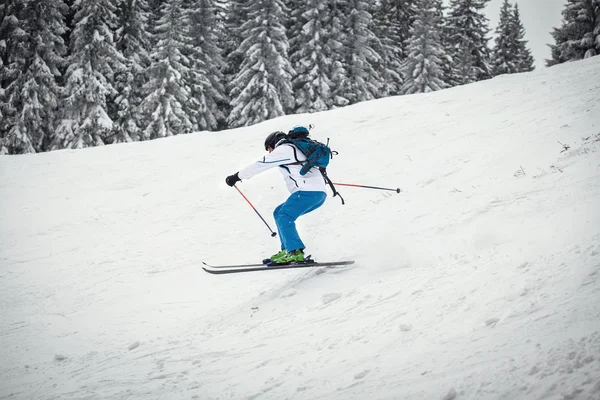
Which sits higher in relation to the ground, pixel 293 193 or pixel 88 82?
pixel 88 82

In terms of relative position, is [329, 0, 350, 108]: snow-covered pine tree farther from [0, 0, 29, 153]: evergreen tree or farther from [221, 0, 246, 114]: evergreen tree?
[0, 0, 29, 153]: evergreen tree

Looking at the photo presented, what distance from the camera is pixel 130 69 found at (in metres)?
25.0

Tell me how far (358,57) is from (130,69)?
1491cm

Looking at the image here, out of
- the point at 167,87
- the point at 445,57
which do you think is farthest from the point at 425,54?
the point at 167,87

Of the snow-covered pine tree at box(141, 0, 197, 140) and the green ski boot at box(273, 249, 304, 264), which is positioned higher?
the snow-covered pine tree at box(141, 0, 197, 140)

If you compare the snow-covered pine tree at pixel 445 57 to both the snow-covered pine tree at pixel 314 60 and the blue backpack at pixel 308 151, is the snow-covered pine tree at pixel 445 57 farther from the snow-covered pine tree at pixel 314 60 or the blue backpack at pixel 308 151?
the blue backpack at pixel 308 151

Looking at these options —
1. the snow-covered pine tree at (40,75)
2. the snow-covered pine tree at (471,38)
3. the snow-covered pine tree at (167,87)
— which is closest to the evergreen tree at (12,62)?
the snow-covered pine tree at (40,75)

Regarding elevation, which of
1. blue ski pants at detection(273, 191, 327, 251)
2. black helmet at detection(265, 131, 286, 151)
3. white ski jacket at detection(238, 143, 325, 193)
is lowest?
blue ski pants at detection(273, 191, 327, 251)

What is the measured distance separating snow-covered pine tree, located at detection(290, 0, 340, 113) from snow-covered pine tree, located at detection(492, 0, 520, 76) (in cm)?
1957

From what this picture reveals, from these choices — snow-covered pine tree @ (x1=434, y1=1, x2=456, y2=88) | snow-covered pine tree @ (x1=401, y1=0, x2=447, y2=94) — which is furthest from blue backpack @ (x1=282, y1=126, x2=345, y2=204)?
snow-covered pine tree @ (x1=434, y1=1, x2=456, y2=88)

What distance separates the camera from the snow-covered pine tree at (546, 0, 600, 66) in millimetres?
22828

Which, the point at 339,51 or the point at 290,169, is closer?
the point at 290,169

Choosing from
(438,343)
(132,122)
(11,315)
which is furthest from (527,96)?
(132,122)

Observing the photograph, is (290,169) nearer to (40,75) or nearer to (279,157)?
(279,157)
